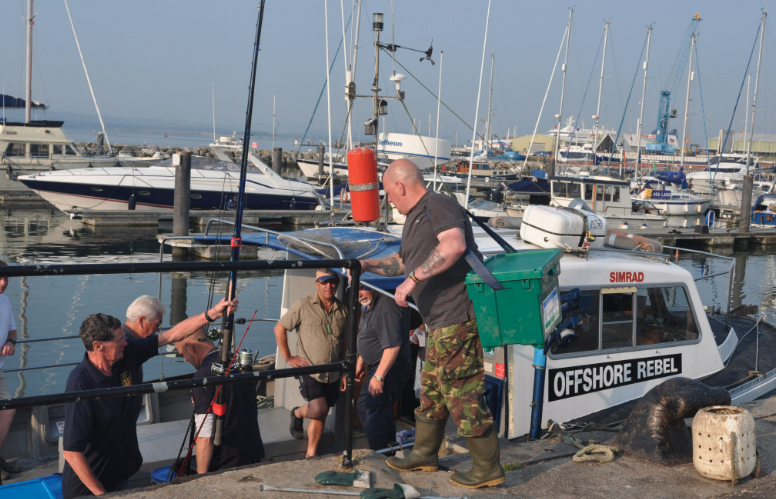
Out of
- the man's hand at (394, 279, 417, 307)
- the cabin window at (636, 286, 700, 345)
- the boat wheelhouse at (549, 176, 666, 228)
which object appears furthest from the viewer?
the boat wheelhouse at (549, 176, 666, 228)

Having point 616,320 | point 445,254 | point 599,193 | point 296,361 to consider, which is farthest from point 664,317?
point 599,193

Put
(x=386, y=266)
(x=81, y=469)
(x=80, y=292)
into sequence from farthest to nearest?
1. (x=80, y=292)
2. (x=386, y=266)
3. (x=81, y=469)

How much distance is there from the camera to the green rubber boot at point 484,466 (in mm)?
3588

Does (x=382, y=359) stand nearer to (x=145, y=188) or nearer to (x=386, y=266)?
(x=386, y=266)

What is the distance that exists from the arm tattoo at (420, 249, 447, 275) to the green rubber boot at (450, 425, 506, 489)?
2.95 ft

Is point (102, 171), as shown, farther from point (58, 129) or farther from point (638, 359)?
point (638, 359)

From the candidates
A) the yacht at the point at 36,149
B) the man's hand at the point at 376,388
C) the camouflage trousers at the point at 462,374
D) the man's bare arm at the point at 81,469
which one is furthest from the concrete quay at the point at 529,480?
the yacht at the point at 36,149

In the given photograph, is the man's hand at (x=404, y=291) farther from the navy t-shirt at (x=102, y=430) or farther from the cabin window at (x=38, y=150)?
the cabin window at (x=38, y=150)

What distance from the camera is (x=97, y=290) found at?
1733 cm

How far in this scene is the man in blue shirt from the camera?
142 inches

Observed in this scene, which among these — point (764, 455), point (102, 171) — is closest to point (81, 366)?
point (764, 455)

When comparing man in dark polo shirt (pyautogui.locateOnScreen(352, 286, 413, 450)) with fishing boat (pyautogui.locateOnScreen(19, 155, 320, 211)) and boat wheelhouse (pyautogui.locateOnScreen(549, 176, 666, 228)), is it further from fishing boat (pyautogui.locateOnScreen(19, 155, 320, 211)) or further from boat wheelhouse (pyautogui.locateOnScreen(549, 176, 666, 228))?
fishing boat (pyautogui.locateOnScreen(19, 155, 320, 211))

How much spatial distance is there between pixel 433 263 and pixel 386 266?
700 millimetres

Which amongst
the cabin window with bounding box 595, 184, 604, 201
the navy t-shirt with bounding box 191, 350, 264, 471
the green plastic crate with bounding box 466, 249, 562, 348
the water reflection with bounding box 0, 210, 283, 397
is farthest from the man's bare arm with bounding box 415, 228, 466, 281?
the cabin window with bounding box 595, 184, 604, 201
